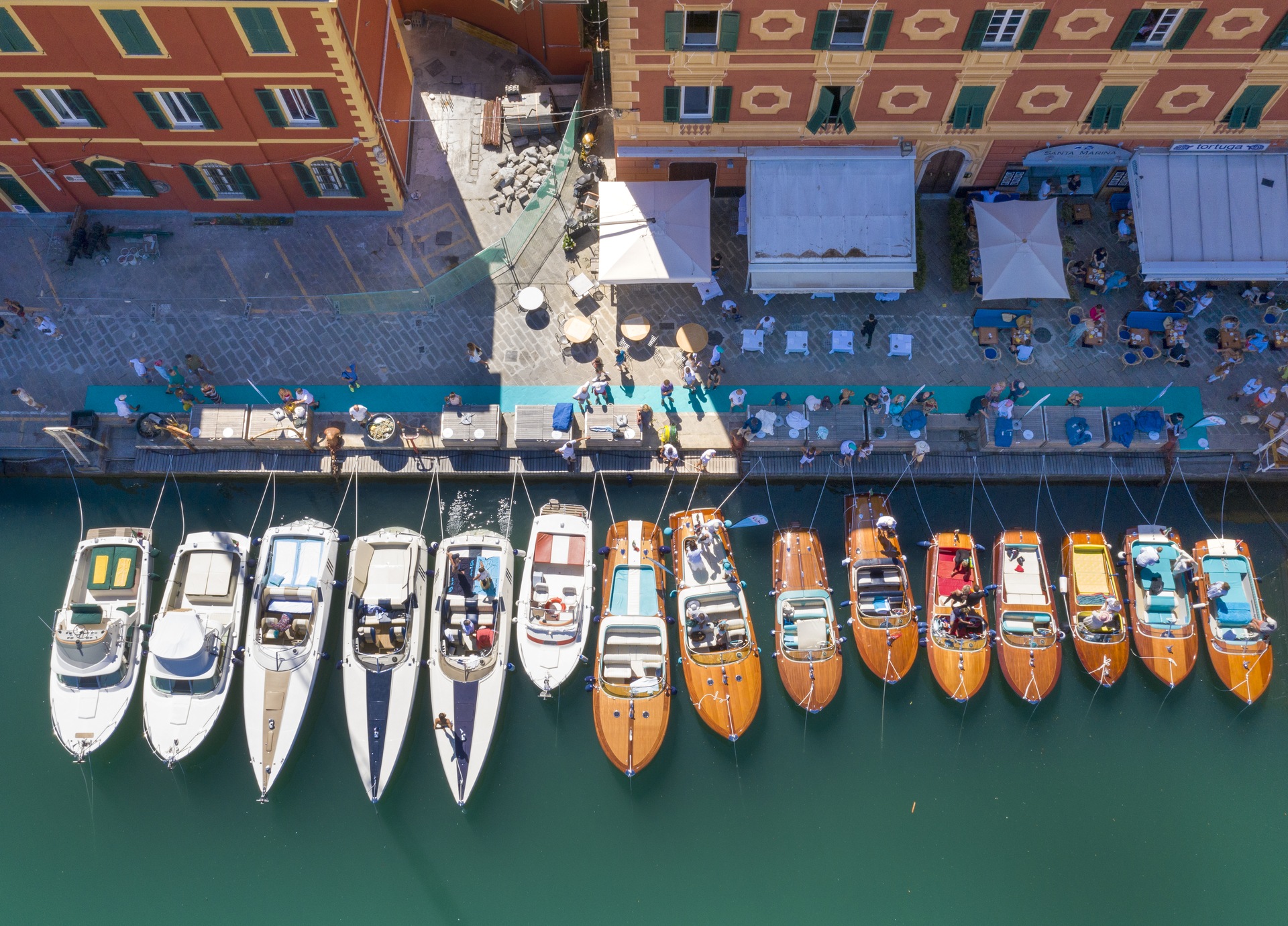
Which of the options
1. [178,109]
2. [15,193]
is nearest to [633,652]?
[178,109]

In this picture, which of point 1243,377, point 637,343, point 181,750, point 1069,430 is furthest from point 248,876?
point 1243,377

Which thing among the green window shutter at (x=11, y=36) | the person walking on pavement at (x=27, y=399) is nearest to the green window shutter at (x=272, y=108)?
the green window shutter at (x=11, y=36)

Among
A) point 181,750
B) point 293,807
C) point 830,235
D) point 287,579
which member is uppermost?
point 830,235

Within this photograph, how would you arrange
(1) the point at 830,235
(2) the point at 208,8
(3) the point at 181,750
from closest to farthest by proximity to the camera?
(2) the point at 208,8 → (3) the point at 181,750 → (1) the point at 830,235

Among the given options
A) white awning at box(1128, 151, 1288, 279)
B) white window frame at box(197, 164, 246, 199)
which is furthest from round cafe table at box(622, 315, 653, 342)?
white awning at box(1128, 151, 1288, 279)

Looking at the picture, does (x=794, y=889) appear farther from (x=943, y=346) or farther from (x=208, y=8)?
(x=208, y=8)

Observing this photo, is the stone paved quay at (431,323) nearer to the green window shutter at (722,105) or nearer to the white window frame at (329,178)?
the white window frame at (329,178)
